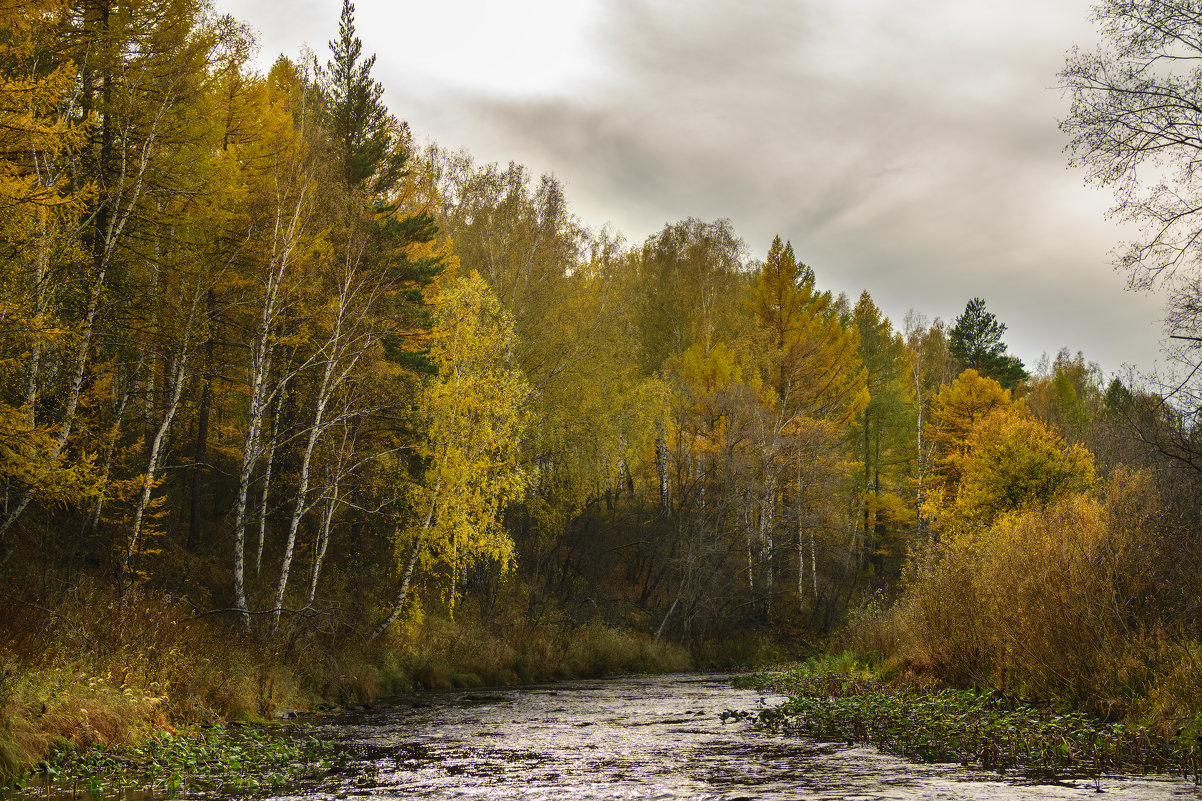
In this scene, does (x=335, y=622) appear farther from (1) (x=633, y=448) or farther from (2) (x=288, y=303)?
(1) (x=633, y=448)

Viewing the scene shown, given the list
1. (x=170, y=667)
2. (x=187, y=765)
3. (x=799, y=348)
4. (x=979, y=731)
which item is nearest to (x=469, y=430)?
(x=170, y=667)

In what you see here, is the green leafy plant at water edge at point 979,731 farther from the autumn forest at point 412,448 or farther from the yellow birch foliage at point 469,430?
the yellow birch foliage at point 469,430

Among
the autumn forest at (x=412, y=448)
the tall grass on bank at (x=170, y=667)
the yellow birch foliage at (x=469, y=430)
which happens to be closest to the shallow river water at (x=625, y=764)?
the tall grass on bank at (x=170, y=667)

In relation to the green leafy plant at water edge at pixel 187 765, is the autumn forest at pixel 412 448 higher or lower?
higher

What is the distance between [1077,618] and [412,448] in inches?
565

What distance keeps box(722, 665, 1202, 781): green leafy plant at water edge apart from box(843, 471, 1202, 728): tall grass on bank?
0.47 metres

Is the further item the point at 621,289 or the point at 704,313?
the point at 704,313

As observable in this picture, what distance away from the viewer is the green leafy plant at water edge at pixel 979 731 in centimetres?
767

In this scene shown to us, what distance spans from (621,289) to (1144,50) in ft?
82.2

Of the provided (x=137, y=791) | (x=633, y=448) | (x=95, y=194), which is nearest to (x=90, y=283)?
(x=95, y=194)

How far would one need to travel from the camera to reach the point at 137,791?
7344 mm

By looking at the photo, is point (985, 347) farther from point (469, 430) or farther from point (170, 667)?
point (170, 667)

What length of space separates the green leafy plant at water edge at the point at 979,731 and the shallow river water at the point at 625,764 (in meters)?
0.50

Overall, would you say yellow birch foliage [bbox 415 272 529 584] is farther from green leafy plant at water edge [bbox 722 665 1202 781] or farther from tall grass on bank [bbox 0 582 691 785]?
green leafy plant at water edge [bbox 722 665 1202 781]
